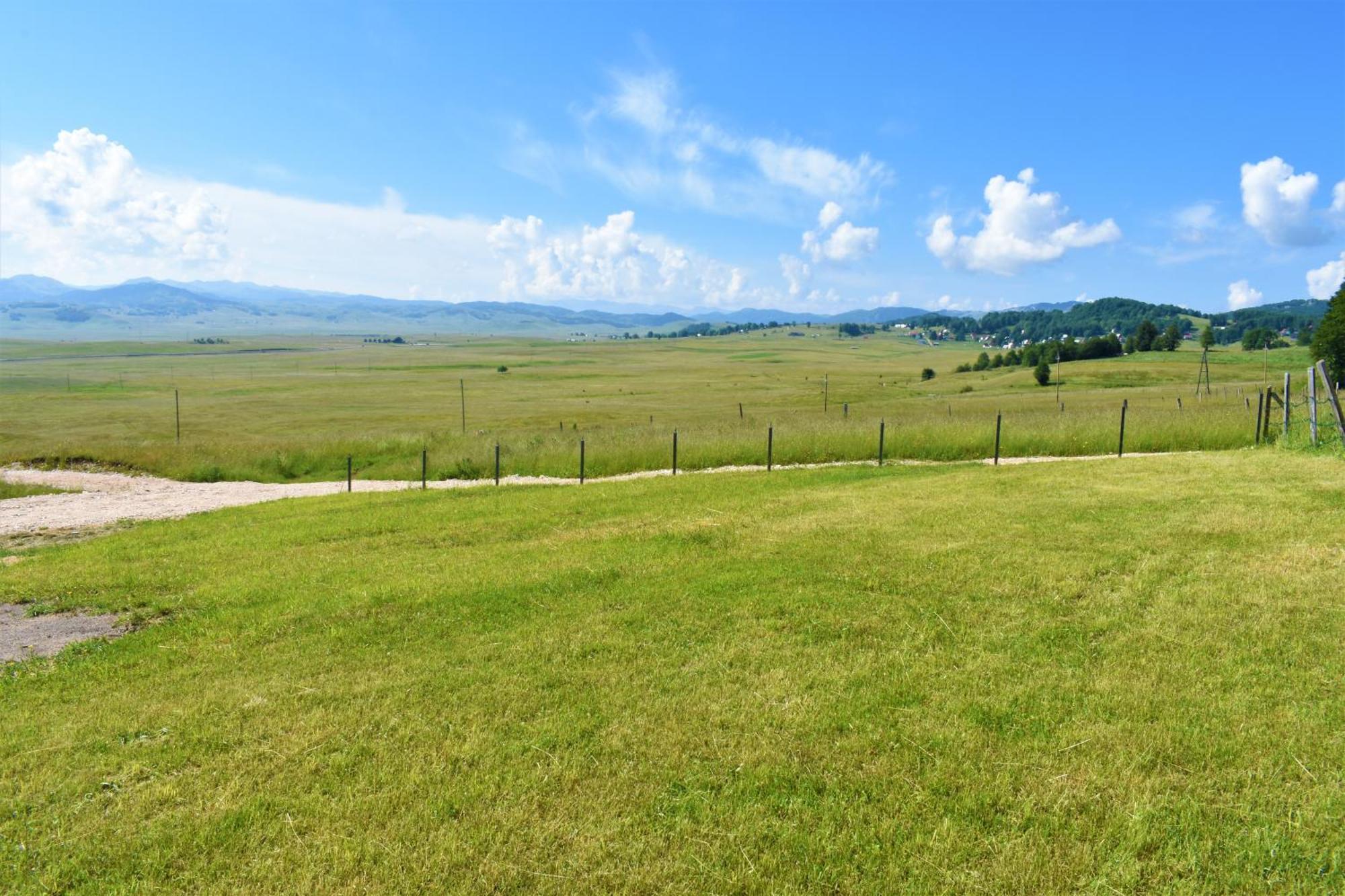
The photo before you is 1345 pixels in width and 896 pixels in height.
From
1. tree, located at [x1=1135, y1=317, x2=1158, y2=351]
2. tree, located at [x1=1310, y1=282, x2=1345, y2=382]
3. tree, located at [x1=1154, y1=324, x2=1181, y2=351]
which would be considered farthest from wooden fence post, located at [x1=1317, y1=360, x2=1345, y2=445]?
tree, located at [x1=1135, y1=317, x2=1158, y2=351]

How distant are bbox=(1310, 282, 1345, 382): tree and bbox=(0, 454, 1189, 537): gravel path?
217 ft

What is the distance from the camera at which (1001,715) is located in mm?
6566

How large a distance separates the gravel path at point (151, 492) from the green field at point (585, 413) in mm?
1879

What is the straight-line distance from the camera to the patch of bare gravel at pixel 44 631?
923cm

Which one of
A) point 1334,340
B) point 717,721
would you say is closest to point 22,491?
point 717,721

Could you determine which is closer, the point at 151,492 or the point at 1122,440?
the point at 1122,440

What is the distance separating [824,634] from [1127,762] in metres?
3.23

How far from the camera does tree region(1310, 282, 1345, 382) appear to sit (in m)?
71.4

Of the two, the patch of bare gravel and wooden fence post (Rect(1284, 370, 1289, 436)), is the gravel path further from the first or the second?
the patch of bare gravel

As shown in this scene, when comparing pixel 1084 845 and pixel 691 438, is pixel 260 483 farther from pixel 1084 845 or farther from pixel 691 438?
pixel 1084 845

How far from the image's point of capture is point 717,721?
660 centimetres

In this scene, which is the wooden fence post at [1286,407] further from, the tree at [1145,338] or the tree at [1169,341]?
the tree at [1145,338]

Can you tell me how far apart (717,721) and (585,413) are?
7158cm

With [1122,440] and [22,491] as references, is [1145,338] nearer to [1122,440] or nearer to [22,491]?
[1122,440]
